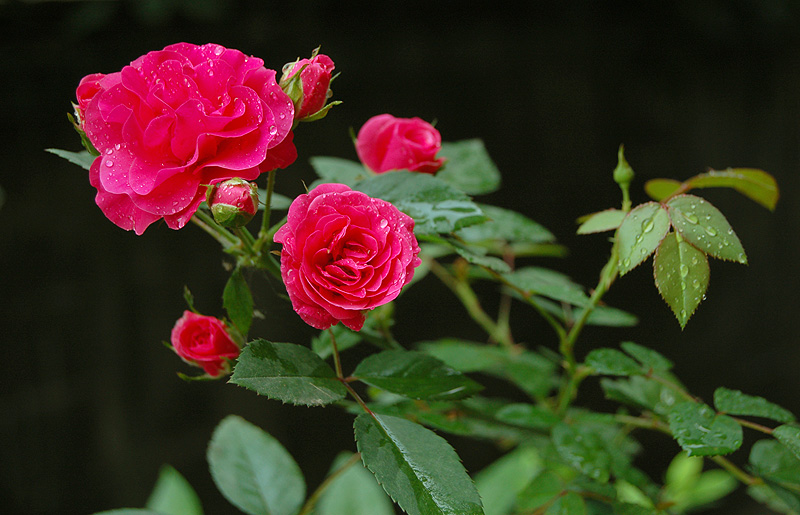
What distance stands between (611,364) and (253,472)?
39 centimetres

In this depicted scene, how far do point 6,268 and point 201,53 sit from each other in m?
1.02

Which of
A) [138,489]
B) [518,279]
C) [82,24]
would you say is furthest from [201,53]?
[138,489]

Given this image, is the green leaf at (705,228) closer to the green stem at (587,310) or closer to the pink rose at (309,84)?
the green stem at (587,310)

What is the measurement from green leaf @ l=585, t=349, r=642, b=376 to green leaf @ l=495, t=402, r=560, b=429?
9 cm

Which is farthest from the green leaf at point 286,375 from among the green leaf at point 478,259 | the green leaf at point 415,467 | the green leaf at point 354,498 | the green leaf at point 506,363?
the green leaf at point 354,498

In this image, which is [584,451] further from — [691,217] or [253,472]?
[253,472]

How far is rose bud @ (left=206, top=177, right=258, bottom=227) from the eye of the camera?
30 cm

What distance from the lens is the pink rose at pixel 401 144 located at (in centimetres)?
44

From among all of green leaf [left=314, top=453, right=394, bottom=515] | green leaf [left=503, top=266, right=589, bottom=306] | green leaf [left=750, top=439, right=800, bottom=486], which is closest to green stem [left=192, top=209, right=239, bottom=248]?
green leaf [left=503, top=266, right=589, bottom=306]

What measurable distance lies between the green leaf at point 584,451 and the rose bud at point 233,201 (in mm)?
340

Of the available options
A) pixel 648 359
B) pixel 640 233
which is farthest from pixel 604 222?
pixel 648 359

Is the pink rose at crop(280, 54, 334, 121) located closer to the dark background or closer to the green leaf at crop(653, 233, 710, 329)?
the green leaf at crop(653, 233, 710, 329)

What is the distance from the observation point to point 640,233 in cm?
37

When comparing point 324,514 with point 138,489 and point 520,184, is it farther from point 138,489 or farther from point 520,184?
point 520,184
